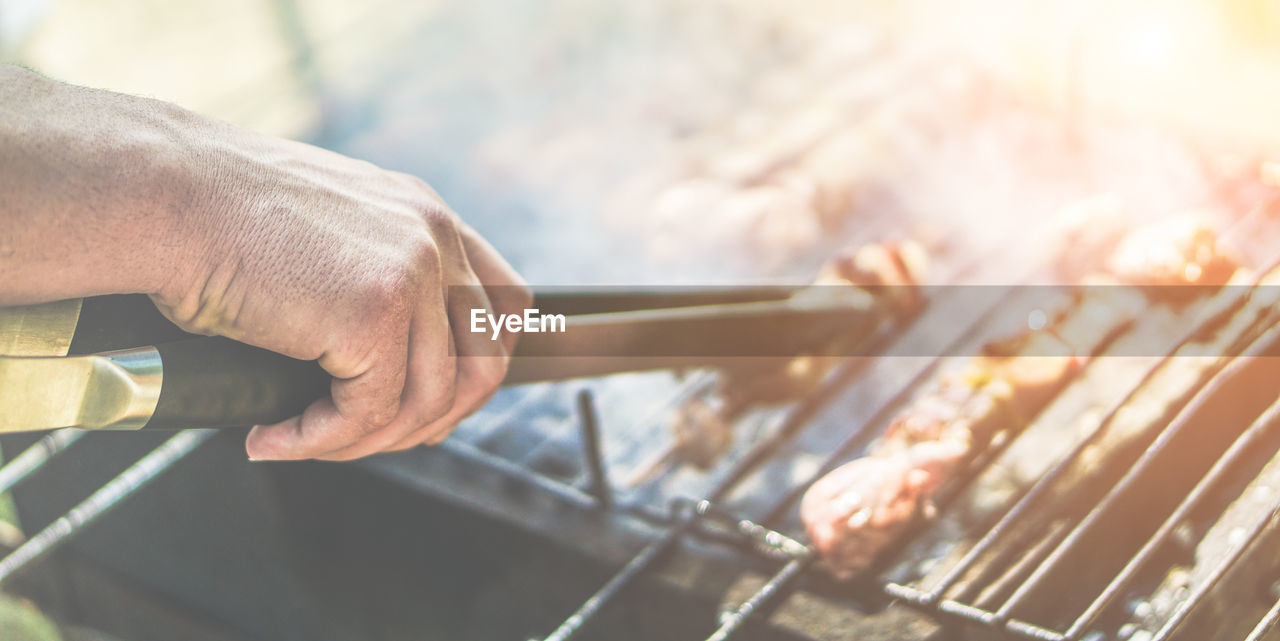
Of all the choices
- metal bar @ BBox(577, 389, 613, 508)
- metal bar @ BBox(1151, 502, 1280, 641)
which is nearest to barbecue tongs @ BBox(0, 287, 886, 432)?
metal bar @ BBox(577, 389, 613, 508)

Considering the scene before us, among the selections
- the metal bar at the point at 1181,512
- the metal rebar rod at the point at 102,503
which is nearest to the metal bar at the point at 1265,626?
the metal bar at the point at 1181,512

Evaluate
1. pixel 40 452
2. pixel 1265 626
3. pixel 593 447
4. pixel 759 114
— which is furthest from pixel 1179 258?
pixel 40 452

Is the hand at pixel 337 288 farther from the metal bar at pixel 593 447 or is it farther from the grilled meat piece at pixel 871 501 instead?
the grilled meat piece at pixel 871 501

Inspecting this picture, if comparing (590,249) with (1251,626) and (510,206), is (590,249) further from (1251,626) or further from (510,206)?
(1251,626)

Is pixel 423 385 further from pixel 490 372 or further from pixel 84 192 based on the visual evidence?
pixel 84 192

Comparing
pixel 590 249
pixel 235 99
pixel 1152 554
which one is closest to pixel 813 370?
pixel 1152 554

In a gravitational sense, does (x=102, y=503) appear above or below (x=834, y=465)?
above
